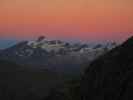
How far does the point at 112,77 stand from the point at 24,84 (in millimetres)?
59706

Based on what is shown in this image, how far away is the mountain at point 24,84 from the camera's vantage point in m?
60.8

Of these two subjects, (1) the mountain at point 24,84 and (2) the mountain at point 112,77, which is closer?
(2) the mountain at point 112,77

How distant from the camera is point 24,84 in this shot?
73.1 m

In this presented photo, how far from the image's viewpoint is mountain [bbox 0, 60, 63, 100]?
60.8m

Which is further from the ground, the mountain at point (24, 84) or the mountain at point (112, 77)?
the mountain at point (112, 77)

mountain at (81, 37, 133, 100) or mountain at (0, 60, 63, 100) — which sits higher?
mountain at (81, 37, 133, 100)

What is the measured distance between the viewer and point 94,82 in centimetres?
1600

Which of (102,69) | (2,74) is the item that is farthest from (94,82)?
(2,74)

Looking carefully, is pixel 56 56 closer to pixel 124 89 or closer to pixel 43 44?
pixel 43 44

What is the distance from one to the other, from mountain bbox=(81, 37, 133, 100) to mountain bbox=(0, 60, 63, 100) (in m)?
34.1

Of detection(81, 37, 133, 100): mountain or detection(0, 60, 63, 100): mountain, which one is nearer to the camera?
detection(81, 37, 133, 100): mountain

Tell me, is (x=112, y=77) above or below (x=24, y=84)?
above

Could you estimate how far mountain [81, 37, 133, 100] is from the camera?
1341 centimetres

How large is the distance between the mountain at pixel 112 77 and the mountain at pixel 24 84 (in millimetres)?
34122
